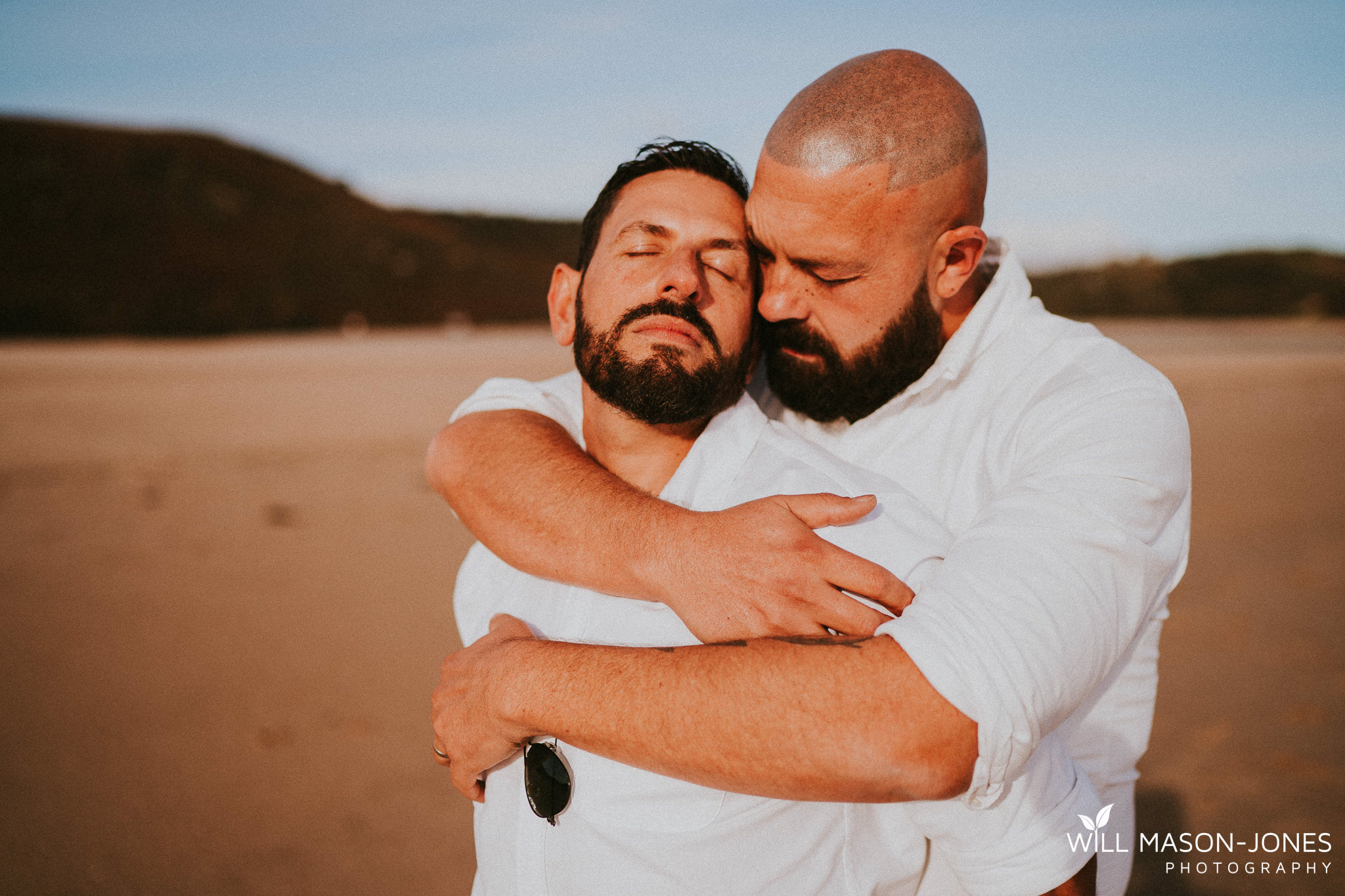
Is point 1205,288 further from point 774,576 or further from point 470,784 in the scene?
point 470,784

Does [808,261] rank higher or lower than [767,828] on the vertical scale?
higher

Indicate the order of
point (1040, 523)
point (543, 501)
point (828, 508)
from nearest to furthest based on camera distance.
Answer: point (1040, 523)
point (828, 508)
point (543, 501)

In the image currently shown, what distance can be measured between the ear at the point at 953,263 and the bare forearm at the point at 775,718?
52.2 inches

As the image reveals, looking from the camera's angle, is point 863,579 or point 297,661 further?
point 297,661

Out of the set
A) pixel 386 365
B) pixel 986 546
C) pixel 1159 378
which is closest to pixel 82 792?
pixel 986 546

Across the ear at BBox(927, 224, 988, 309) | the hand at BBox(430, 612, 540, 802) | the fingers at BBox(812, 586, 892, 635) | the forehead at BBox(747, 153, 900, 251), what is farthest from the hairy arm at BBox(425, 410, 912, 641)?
the ear at BBox(927, 224, 988, 309)

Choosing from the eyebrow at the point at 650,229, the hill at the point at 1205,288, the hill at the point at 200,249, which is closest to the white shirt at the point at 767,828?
the eyebrow at the point at 650,229

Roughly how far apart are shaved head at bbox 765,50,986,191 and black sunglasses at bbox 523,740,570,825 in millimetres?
1588

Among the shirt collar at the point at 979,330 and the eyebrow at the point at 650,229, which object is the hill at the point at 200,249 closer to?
the eyebrow at the point at 650,229

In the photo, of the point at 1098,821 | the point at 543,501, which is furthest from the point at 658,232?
the point at 1098,821

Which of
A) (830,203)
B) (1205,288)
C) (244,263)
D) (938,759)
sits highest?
(830,203)

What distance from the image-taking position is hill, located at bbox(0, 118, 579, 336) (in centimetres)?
3225

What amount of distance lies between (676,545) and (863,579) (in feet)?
1.22

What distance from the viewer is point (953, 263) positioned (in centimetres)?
238
